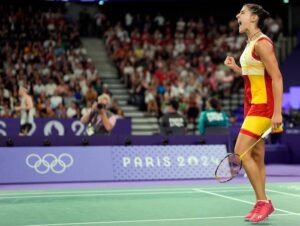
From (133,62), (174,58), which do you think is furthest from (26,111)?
(174,58)

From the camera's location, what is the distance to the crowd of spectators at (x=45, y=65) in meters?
16.5

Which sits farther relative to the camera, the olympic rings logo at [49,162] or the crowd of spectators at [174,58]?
the crowd of spectators at [174,58]

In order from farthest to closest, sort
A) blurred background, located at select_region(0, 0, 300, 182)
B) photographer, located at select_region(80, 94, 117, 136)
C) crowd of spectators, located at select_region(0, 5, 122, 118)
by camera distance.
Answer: crowd of spectators, located at select_region(0, 5, 122, 118) < blurred background, located at select_region(0, 0, 300, 182) < photographer, located at select_region(80, 94, 117, 136)

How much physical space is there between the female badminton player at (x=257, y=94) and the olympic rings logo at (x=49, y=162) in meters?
5.00

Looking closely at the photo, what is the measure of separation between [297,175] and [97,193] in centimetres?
473

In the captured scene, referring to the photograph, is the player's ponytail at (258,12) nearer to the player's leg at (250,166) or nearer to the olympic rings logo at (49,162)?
the player's leg at (250,166)

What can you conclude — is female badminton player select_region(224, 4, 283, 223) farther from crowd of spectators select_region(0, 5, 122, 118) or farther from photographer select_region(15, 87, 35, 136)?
crowd of spectators select_region(0, 5, 122, 118)

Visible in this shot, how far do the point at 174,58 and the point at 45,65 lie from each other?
15.7 feet

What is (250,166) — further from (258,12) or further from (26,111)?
(26,111)

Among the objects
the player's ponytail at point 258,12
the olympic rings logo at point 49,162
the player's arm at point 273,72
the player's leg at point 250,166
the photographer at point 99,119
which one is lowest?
the olympic rings logo at point 49,162

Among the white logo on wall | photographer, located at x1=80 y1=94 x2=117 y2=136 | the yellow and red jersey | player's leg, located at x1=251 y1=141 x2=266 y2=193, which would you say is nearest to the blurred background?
the white logo on wall

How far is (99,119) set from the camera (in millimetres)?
10992

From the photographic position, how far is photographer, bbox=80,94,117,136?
10560mm

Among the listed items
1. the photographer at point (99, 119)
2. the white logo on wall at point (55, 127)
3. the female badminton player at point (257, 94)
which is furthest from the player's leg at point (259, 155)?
the white logo on wall at point (55, 127)
